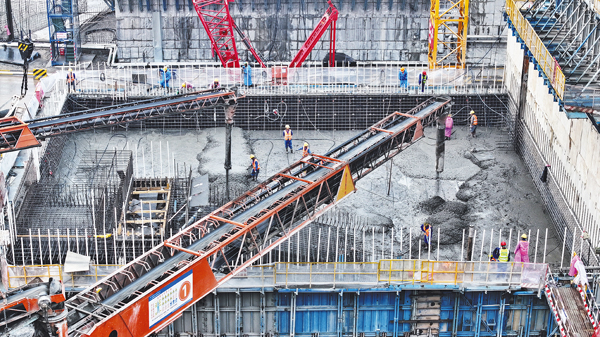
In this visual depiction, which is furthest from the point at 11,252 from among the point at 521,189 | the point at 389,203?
the point at 521,189

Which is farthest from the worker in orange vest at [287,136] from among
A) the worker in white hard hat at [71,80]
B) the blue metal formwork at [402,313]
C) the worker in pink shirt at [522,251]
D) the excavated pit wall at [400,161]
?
the worker in pink shirt at [522,251]

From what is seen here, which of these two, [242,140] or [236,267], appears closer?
[236,267]

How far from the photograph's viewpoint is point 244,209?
26922 mm

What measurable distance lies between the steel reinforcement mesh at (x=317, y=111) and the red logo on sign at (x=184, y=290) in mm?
20602

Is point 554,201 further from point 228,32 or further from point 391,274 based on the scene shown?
point 228,32

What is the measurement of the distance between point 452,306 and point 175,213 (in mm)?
10369

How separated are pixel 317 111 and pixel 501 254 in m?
16.1

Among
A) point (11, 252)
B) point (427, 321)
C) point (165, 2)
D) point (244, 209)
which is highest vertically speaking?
point (165, 2)

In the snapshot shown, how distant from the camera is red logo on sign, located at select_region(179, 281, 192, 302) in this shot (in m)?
23.3

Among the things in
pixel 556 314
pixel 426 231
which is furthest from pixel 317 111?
pixel 556 314

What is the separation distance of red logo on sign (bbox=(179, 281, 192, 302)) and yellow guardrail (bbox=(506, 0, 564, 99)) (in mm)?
13387

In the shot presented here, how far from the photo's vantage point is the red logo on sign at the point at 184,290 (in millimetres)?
23292

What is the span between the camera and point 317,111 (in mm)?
43781

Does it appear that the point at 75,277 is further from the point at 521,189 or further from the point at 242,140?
the point at 521,189
